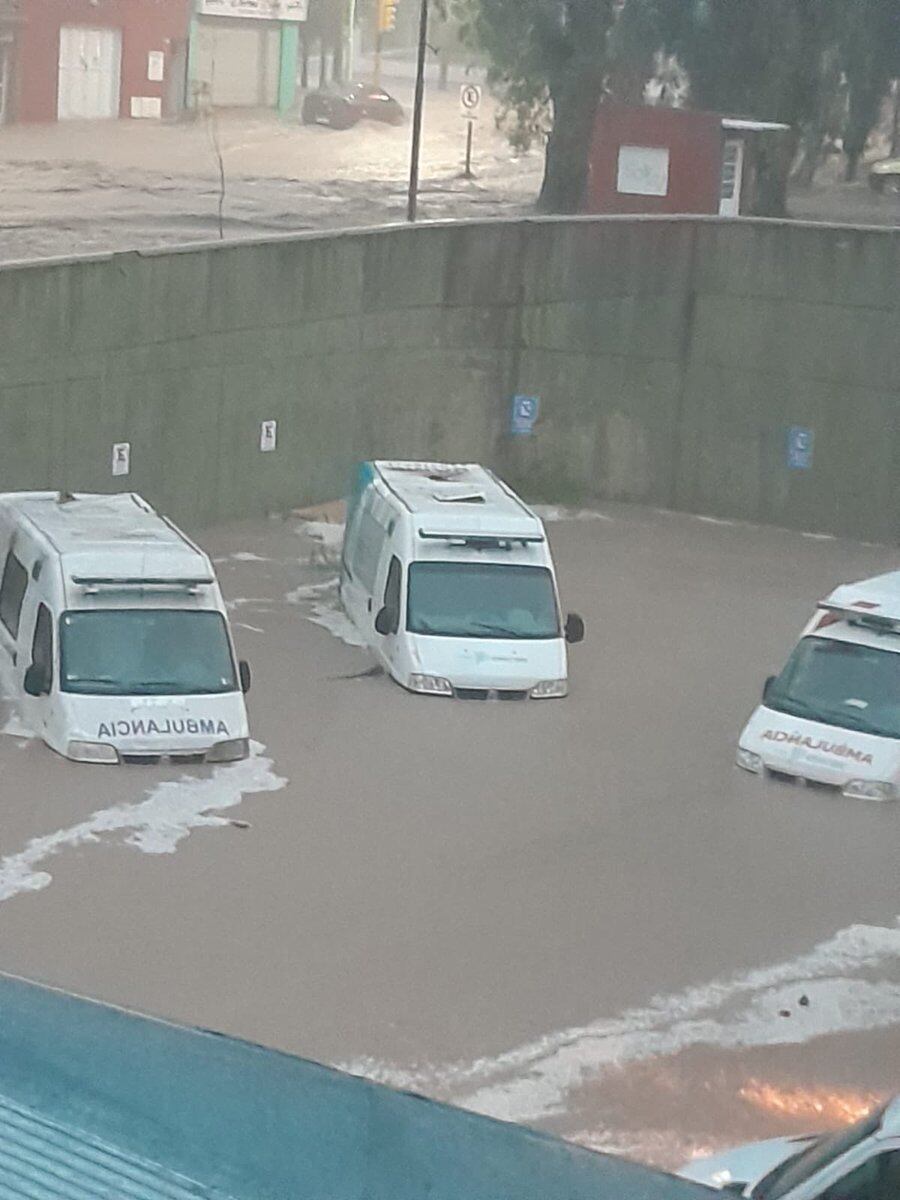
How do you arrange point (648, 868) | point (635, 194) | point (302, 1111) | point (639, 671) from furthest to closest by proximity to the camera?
point (635, 194) → point (639, 671) → point (648, 868) → point (302, 1111)

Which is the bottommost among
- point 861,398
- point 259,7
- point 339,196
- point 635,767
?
point 635,767

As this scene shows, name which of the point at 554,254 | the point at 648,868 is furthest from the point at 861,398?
the point at 648,868

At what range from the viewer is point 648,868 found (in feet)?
51.9

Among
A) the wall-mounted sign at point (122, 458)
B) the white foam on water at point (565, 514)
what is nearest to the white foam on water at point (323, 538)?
the wall-mounted sign at point (122, 458)

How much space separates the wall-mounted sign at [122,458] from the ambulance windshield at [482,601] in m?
6.30

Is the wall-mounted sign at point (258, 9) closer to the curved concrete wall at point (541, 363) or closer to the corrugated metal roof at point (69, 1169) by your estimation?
the curved concrete wall at point (541, 363)

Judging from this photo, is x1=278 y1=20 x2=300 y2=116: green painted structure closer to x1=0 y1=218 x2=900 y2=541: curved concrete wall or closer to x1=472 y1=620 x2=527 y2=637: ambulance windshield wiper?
x1=0 y1=218 x2=900 y2=541: curved concrete wall

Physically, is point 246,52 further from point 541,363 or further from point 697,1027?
point 697,1027

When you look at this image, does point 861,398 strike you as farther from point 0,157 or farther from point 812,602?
point 0,157

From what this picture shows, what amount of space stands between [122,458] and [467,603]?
6.78m

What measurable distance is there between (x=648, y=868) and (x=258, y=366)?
13.1m

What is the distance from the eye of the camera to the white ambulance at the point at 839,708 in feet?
58.4

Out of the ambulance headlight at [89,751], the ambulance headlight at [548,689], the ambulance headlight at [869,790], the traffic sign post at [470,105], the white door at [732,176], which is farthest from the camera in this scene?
the traffic sign post at [470,105]

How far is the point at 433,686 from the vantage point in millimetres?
19891
